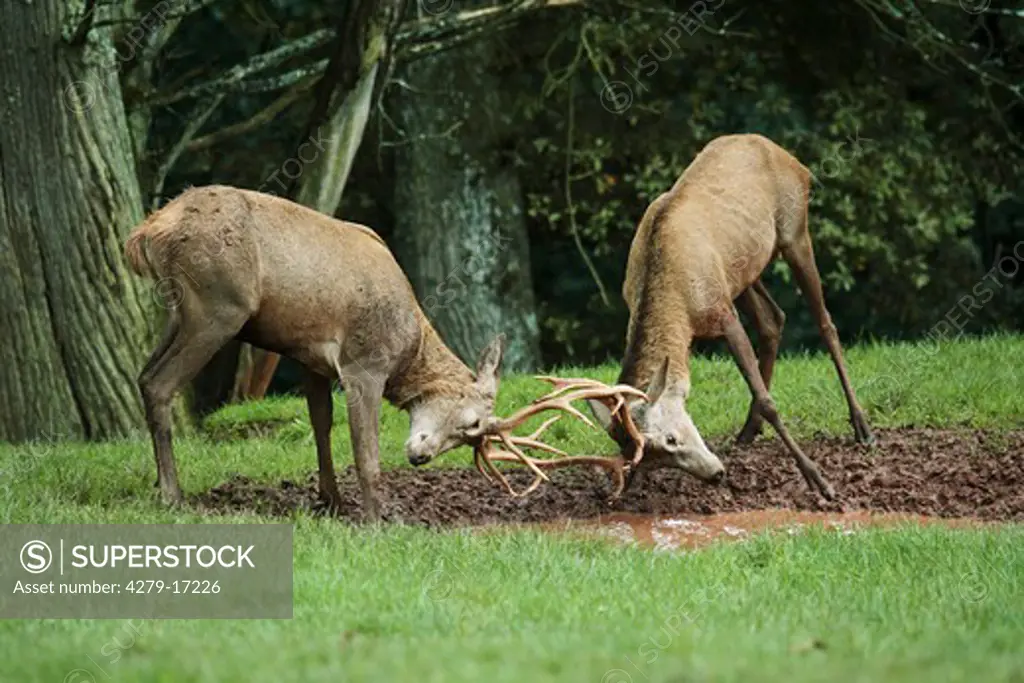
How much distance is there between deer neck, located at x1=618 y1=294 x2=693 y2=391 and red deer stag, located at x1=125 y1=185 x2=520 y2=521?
2.74 feet

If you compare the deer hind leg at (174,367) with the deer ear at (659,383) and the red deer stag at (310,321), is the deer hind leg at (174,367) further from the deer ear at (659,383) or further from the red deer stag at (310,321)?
the deer ear at (659,383)

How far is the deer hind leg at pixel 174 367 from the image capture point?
10.0m

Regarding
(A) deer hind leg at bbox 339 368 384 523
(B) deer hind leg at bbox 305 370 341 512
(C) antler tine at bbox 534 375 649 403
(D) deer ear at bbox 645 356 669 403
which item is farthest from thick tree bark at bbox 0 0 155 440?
(D) deer ear at bbox 645 356 669 403

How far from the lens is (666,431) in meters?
10.7

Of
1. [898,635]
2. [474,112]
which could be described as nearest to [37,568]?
[898,635]

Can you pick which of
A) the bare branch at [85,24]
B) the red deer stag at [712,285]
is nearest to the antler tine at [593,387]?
the red deer stag at [712,285]

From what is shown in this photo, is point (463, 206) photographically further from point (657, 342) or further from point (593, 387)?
point (593, 387)

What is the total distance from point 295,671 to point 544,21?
14.2m

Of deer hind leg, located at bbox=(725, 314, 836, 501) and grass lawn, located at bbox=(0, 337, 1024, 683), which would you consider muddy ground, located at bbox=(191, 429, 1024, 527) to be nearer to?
deer hind leg, located at bbox=(725, 314, 836, 501)

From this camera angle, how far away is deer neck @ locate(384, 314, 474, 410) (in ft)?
34.9

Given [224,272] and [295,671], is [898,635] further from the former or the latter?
[224,272]

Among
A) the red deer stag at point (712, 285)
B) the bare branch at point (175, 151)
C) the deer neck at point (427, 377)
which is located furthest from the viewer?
the bare branch at point (175, 151)

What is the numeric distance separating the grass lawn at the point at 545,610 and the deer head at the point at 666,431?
48.4 inches

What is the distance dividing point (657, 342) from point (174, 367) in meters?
2.70
